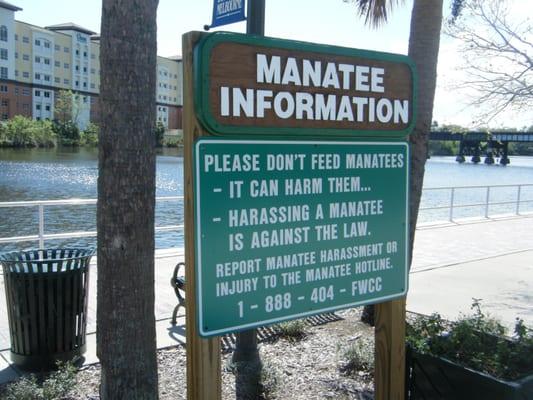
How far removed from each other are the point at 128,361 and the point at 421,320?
205cm

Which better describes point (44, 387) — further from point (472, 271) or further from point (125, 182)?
point (472, 271)

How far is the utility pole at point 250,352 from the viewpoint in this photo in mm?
4328

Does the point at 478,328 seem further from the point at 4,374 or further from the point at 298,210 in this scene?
the point at 4,374

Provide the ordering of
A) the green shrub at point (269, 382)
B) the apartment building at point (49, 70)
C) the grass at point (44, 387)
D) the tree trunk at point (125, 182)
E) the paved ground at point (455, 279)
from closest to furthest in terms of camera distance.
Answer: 1. the tree trunk at point (125, 182)
2. the grass at point (44, 387)
3. the green shrub at point (269, 382)
4. the paved ground at point (455, 279)
5. the apartment building at point (49, 70)

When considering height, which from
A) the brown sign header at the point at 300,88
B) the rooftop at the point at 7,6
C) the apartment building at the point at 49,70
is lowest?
the brown sign header at the point at 300,88

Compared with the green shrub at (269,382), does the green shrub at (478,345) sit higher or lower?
higher

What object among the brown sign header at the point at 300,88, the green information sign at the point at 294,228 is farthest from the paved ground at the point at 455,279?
the brown sign header at the point at 300,88

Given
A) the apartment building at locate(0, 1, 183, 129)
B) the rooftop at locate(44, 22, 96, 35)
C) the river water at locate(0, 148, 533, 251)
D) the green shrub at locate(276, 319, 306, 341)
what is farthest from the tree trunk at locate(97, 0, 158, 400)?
the rooftop at locate(44, 22, 96, 35)

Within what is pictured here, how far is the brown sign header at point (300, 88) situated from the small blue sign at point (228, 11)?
1578 mm

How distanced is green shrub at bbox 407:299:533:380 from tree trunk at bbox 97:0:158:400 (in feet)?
5.91

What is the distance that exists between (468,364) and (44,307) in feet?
9.77

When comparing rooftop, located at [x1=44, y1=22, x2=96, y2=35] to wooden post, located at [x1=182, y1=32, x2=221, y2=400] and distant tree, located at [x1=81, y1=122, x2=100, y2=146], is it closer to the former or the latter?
distant tree, located at [x1=81, y1=122, x2=100, y2=146]

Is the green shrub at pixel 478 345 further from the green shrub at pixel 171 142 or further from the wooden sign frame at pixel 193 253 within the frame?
the green shrub at pixel 171 142

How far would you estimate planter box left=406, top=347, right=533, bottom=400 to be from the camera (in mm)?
3217
